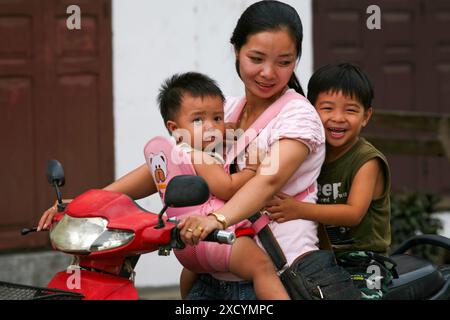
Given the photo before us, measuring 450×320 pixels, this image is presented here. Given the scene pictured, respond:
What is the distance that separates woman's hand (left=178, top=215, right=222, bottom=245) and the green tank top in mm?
661

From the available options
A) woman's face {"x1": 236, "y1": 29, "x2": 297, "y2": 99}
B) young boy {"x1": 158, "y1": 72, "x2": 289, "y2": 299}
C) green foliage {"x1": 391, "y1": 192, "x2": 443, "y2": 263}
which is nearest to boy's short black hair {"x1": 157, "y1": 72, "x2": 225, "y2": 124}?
young boy {"x1": 158, "y1": 72, "x2": 289, "y2": 299}

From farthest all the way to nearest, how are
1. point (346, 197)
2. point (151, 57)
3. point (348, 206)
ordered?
point (151, 57), point (346, 197), point (348, 206)

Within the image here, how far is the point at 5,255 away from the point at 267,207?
4335 millimetres

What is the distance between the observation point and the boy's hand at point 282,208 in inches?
122

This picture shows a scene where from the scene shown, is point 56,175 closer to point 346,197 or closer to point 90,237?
point 90,237

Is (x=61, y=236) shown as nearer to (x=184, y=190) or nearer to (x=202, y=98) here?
(x=184, y=190)

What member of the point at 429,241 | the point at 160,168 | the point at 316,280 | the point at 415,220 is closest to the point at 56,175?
the point at 160,168

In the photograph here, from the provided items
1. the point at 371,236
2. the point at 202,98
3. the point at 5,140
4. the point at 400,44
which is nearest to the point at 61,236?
the point at 202,98

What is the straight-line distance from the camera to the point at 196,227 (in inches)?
111

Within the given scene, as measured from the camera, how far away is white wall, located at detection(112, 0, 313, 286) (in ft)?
23.7

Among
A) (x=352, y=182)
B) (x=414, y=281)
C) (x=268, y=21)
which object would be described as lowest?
(x=414, y=281)

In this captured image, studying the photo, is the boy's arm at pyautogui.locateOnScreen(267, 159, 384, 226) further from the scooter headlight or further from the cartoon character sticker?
the scooter headlight

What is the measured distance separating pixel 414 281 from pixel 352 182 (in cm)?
40

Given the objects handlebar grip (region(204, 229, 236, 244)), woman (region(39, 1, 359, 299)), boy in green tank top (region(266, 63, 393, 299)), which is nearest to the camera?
handlebar grip (region(204, 229, 236, 244))
